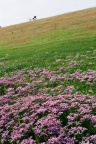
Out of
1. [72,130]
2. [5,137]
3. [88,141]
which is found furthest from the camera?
[5,137]

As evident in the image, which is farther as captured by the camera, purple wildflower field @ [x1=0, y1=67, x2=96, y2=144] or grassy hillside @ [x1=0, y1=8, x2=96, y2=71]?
grassy hillside @ [x1=0, y1=8, x2=96, y2=71]

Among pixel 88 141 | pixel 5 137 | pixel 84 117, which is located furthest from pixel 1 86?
pixel 88 141

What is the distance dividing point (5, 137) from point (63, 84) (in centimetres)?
745

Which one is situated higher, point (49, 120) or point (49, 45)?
point (49, 120)

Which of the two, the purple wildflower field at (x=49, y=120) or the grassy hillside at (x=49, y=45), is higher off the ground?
the purple wildflower field at (x=49, y=120)

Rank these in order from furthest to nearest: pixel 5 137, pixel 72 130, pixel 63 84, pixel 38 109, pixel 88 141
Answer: pixel 63 84 < pixel 38 109 < pixel 5 137 < pixel 72 130 < pixel 88 141

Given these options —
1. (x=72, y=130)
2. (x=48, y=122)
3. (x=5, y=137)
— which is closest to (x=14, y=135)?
(x=5, y=137)

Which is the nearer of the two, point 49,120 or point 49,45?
point 49,120

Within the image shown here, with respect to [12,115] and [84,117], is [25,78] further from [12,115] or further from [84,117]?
[84,117]

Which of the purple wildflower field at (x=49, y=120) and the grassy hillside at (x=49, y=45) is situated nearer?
the purple wildflower field at (x=49, y=120)

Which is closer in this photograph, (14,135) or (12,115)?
(14,135)

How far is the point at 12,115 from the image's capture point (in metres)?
13.4

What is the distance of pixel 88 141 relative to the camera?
9.87 metres

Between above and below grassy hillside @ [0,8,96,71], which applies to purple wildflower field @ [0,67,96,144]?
above
